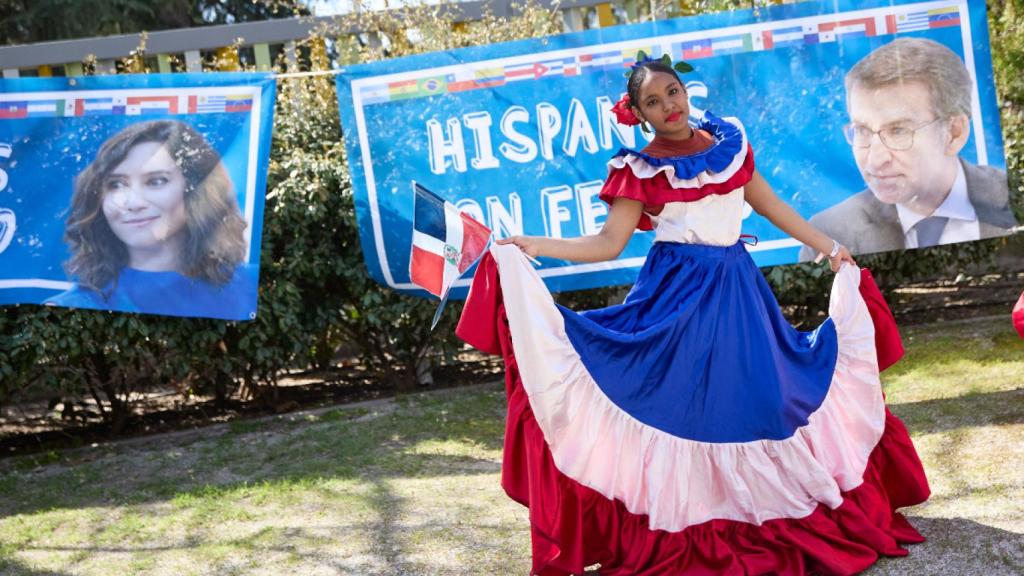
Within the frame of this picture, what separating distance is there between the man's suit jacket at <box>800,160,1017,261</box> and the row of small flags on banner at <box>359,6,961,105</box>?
2.40ft

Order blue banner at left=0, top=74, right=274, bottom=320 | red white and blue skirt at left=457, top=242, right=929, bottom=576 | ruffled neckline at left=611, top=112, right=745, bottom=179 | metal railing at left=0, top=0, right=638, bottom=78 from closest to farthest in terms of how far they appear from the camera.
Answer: red white and blue skirt at left=457, top=242, right=929, bottom=576 → ruffled neckline at left=611, top=112, right=745, bottom=179 → blue banner at left=0, top=74, right=274, bottom=320 → metal railing at left=0, top=0, right=638, bottom=78

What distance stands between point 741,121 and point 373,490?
250 cm

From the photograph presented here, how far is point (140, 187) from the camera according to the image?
17.7ft

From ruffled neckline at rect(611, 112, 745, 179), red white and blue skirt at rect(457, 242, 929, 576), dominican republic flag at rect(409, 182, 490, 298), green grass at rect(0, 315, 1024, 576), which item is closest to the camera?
red white and blue skirt at rect(457, 242, 929, 576)

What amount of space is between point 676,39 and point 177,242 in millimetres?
2612

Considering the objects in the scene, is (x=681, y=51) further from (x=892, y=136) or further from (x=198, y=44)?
(x=198, y=44)

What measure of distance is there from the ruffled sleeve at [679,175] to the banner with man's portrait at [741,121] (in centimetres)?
200

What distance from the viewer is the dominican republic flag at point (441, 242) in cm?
342

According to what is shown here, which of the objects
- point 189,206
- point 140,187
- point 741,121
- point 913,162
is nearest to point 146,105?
point 140,187

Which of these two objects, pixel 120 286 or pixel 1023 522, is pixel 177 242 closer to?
pixel 120 286

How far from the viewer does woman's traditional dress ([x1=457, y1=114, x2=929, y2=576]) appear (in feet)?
10.4

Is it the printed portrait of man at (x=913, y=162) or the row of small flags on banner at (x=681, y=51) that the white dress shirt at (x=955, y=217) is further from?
the row of small flags on banner at (x=681, y=51)

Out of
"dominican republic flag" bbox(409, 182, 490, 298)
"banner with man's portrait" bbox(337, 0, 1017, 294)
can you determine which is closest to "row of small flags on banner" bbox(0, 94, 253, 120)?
"banner with man's portrait" bbox(337, 0, 1017, 294)

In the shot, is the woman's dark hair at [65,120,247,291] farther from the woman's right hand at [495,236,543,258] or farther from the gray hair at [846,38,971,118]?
the gray hair at [846,38,971,118]
